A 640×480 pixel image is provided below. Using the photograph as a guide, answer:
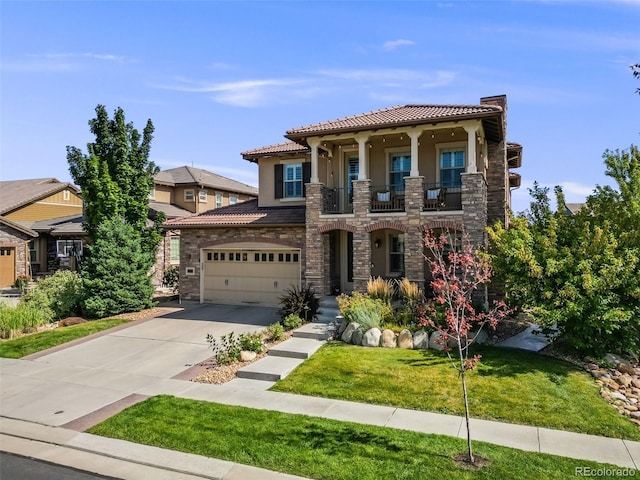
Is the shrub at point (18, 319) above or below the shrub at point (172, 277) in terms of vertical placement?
below

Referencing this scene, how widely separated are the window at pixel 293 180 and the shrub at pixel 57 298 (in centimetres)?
927

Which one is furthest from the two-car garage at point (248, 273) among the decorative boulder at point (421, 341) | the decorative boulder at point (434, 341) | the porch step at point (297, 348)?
the decorative boulder at point (434, 341)

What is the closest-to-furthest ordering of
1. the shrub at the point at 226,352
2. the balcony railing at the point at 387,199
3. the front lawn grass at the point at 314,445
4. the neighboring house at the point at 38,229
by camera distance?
the front lawn grass at the point at 314,445 < the shrub at the point at 226,352 < the balcony railing at the point at 387,199 < the neighboring house at the point at 38,229

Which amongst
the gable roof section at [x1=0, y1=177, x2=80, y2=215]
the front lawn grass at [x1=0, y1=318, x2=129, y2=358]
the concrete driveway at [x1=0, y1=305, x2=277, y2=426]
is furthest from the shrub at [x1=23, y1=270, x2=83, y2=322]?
the gable roof section at [x1=0, y1=177, x2=80, y2=215]

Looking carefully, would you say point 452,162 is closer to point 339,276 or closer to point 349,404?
point 339,276

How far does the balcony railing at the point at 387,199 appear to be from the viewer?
16.3 metres

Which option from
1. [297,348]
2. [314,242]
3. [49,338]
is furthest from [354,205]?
[49,338]

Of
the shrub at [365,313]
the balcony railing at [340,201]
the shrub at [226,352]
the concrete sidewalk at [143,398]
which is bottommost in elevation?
the concrete sidewalk at [143,398]

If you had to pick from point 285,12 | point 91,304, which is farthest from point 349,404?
point 91,304

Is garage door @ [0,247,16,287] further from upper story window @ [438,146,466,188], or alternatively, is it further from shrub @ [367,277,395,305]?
upper story window @ [438,146,466,188]

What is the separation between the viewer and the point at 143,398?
29.4 ft

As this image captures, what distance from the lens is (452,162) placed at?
16.3 meters

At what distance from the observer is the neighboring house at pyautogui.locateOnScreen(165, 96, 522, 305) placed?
14633mm

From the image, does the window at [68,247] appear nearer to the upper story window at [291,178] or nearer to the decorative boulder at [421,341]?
the upper story window at [291,178]
